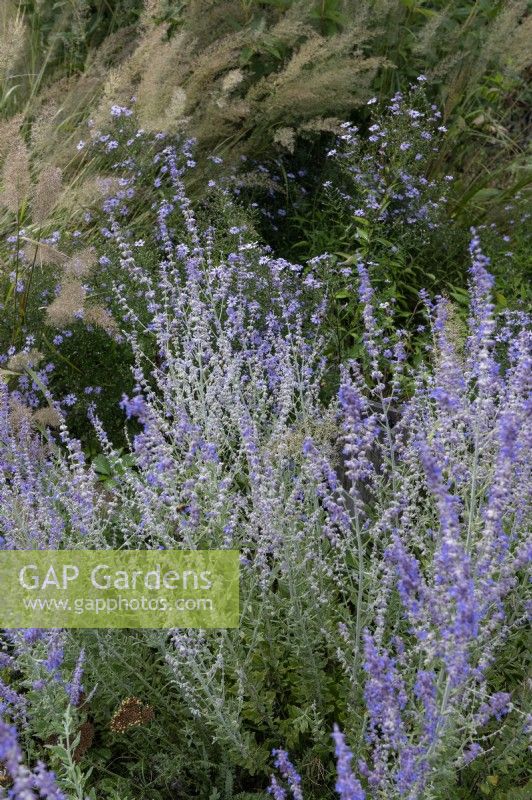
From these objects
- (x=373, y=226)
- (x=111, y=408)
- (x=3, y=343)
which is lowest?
(x=111, y=408)

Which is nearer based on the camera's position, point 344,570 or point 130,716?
point 130,716

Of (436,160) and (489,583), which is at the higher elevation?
(436,160)

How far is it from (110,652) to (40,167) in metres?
2.70

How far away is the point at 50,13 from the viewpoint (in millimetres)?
5352

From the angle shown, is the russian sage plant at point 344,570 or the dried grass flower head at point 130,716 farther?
the dried grass flower head at point 130,716

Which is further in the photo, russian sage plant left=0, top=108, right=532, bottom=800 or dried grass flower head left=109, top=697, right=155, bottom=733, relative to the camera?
dried grass flower head left=109, top=697, right=155, bottom=733

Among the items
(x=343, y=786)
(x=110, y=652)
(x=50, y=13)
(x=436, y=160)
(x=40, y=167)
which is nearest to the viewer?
(x=343, y=786)

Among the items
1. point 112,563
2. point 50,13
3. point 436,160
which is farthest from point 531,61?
point 112,563

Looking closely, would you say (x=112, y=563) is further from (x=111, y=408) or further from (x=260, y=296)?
(x=260, y=296)

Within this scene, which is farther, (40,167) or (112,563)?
(40,167)

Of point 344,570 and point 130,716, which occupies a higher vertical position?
point 344,570

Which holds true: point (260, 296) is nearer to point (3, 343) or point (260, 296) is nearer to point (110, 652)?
point (3, 343)

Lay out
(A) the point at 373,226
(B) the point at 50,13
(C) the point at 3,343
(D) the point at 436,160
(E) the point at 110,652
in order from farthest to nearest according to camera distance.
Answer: (B) the point at 50,13
(D) the point at 436,160
(A) the point at 373,226
(C) the point at 3,343
(E) the point at 110,652

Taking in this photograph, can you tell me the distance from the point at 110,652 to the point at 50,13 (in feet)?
14.4
